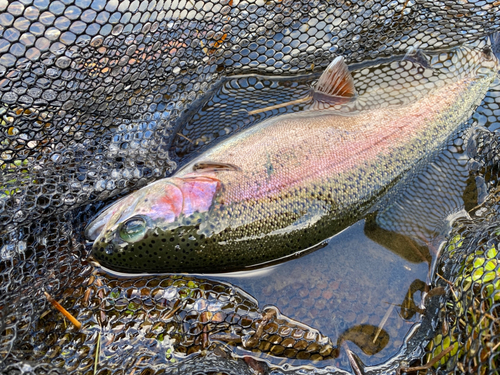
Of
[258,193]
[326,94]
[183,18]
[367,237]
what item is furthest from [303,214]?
[183,18]

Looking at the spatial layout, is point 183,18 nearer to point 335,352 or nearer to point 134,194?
point 134,194

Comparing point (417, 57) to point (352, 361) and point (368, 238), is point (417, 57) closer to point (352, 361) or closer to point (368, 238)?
A: point (368, 238)

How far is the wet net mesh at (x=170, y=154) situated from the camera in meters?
2.31

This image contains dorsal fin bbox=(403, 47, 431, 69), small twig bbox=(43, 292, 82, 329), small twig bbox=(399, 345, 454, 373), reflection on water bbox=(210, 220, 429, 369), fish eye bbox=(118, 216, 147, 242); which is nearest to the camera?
small twig bbox=(399, 345, 454, 373)

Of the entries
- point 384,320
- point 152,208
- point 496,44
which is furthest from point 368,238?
point 496,44

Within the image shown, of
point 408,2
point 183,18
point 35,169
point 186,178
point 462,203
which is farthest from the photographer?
point 408,2

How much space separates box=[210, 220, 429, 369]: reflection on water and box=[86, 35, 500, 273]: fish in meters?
0.16

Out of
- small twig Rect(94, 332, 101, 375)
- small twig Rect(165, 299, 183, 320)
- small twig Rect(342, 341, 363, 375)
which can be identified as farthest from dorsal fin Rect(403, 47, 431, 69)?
small twig Rect(94, 332, 101, 375)

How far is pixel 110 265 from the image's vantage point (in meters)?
2.61

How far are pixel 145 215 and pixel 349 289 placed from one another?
183cm

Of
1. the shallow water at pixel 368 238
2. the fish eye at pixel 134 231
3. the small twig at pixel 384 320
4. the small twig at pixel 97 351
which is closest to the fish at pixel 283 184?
the fish eye at pixel 134 231

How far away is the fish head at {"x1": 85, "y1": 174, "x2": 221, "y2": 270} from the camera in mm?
2482

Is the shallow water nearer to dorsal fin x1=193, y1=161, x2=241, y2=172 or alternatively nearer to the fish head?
dorsal fin x1=193, y1=161, x2=241, y2=172

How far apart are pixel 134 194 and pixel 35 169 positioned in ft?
2.40
